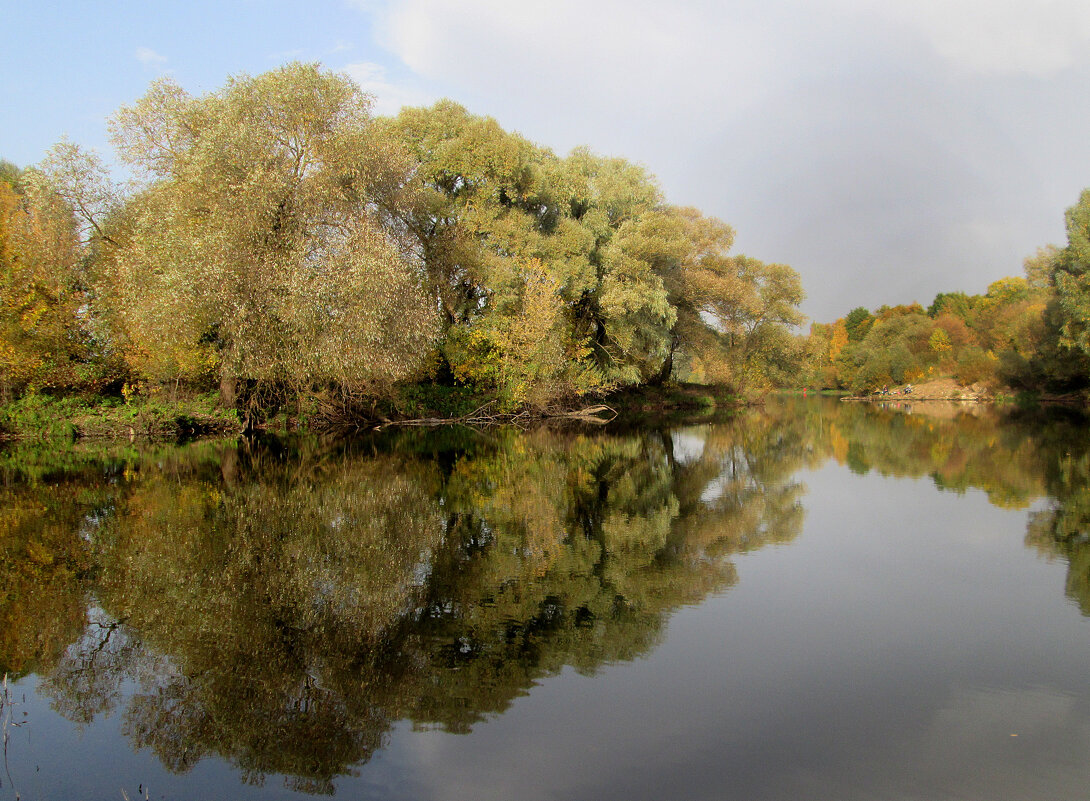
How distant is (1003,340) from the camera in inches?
2496

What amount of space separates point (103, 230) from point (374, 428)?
12877mm

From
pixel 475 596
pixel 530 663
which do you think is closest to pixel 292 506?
pixel 475 596

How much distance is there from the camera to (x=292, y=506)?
12289 mm

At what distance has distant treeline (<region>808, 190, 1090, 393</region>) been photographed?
42.6m

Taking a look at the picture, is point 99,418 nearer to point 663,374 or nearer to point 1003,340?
point 663,374

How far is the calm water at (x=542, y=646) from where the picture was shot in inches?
171

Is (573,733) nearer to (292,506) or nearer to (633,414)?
(292,506)

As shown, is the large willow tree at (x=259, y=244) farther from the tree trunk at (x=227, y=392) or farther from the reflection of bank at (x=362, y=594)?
the reflection of bank at (x=362, y=594)

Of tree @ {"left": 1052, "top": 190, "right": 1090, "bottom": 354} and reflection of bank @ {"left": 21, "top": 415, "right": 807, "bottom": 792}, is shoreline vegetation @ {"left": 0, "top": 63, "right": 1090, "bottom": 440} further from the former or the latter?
reflection of bank @ {"left": 21, "top": 415, "right": 807, "bottom": 792}

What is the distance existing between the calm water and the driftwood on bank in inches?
762

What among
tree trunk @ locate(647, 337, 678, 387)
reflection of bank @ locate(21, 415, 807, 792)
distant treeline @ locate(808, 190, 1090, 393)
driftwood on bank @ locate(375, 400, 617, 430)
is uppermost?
distant treeline @ locate(808, 190, 1090, 393)

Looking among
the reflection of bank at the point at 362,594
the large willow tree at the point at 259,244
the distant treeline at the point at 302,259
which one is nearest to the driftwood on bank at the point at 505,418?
the distant treeline at the point at 302,259

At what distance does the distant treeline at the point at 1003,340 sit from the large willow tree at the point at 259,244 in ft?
122

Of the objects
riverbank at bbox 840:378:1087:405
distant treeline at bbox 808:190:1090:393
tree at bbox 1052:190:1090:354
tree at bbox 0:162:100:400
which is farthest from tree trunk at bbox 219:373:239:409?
riverbank at bbox 840:378:1087:405
